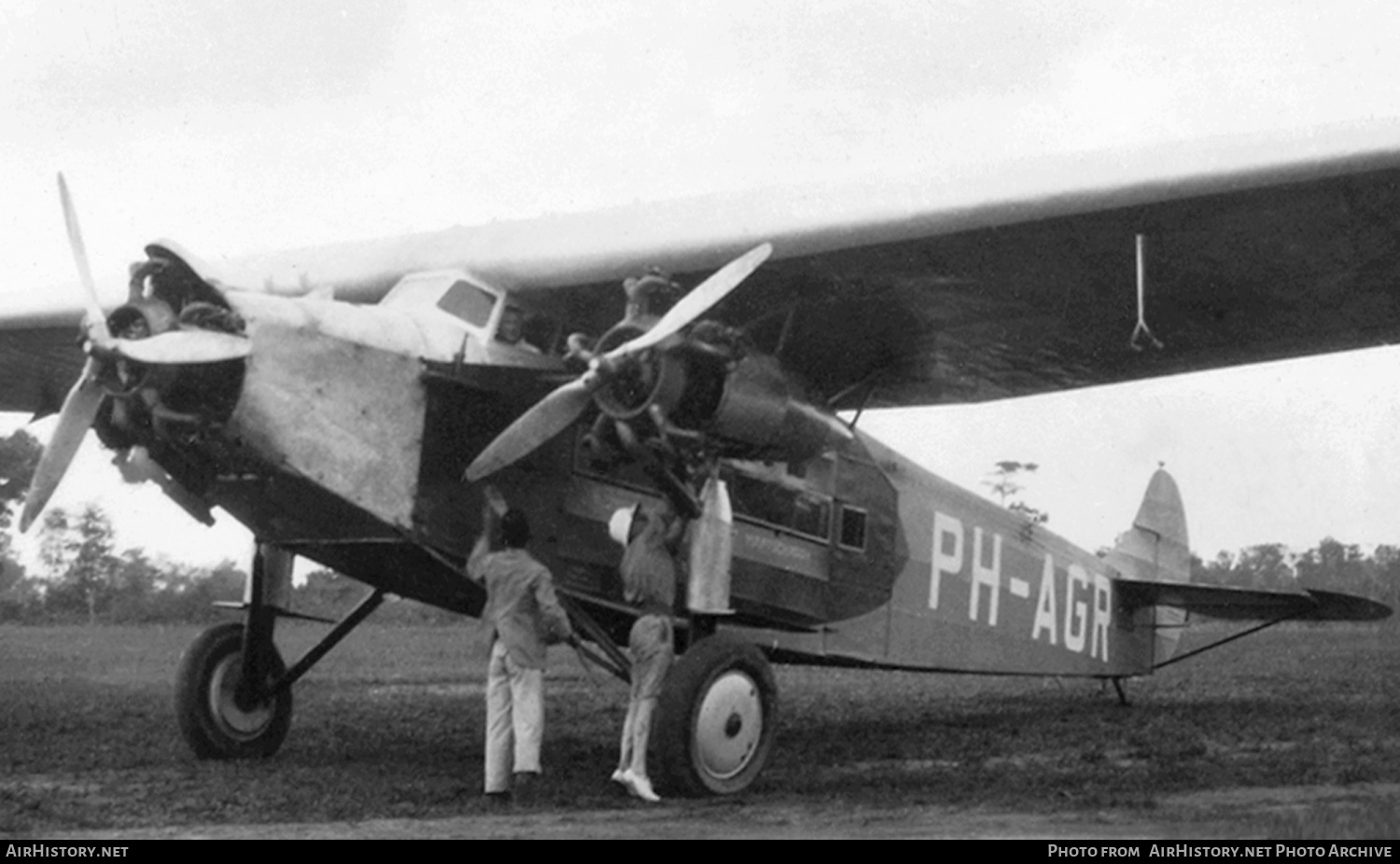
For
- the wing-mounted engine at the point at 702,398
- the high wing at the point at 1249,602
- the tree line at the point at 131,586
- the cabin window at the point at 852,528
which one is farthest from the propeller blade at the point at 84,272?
the tree line at the point at 131,586

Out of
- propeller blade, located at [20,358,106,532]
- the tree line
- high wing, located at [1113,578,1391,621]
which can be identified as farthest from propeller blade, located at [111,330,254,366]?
the tree line

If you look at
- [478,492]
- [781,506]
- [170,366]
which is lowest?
[478,492]

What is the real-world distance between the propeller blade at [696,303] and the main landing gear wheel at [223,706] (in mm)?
3369

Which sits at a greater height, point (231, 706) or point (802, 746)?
point (231, 706)

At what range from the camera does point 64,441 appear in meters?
7.75

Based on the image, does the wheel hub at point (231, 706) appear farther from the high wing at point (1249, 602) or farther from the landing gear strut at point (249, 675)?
the high wing at point (1249, 602)

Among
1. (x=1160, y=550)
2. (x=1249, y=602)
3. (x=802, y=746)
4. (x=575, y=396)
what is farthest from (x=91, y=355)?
(x=1160, y=550)

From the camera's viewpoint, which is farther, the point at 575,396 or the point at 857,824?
the point at 575,396

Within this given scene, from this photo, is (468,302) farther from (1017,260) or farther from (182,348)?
(1017,260)

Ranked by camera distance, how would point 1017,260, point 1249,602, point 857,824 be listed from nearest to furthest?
point 857,824
point 1017,260
point 1249,602

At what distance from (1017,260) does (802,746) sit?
383 centimetres

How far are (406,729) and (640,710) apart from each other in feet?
12.9

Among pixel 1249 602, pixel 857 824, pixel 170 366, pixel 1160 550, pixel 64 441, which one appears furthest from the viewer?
pixel 1160 550
